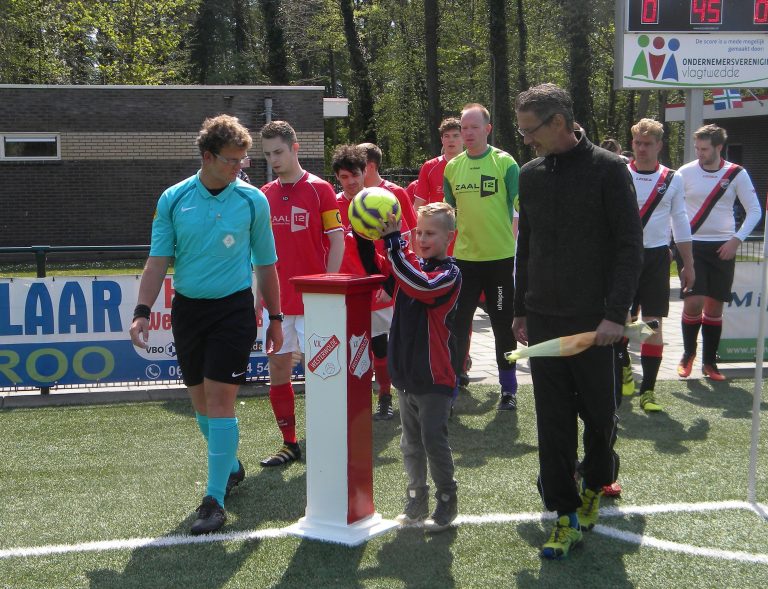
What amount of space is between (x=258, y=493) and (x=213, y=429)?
763 millimetres

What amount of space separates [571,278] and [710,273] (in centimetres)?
476

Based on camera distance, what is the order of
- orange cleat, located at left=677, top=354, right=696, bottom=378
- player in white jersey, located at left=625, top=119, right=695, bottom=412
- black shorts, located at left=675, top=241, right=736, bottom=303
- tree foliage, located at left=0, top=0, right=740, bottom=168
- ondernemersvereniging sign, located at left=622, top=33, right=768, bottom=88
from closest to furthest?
player in white jersey, located at left=625, top=119, right=695, bottom=412, black shorts, located at left=675, top=241, right=736, bottom=303, orange cleat, located at left=677, top=354, right=696, bottom=378, ondernemersvereniging sign, located at left=622, top=33, right=768, bottom=88, tree foliage, located at left=0, top=0, right=740, bottom=168

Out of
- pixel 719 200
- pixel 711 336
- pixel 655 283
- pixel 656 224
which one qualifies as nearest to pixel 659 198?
pixel 656 224

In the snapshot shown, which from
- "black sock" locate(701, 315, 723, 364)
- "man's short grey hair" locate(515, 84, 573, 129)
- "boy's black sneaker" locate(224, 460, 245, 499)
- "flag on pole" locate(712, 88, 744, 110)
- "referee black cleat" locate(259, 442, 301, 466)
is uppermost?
"flag on pole" locate(712, 88, 744, 110)

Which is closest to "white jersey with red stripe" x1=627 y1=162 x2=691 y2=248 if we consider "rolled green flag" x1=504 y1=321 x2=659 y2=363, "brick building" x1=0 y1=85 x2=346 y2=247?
"rolled green flag" x1=504 y1=321 x2=659 y2=363

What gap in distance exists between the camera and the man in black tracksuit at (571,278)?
4168mm

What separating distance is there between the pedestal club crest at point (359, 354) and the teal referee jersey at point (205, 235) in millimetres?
758

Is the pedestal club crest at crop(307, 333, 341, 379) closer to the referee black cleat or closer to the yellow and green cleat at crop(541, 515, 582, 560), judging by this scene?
the yellow and green cleat at crop(541, 515, 582, 560)

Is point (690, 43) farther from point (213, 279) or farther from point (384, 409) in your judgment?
point (213, 279)

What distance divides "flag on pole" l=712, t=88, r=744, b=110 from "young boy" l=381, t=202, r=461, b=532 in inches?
1187

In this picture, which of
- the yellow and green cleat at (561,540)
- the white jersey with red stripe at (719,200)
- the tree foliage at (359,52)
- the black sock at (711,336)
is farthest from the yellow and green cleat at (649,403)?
the tree foliage at (359,52)

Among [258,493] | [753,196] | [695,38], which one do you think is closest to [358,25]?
[695,38]

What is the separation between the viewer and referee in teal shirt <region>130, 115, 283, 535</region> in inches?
189

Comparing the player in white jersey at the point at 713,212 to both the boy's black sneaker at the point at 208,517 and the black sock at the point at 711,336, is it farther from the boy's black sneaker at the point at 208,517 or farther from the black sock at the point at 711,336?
the boy's black sneaker at the point at 208,517
